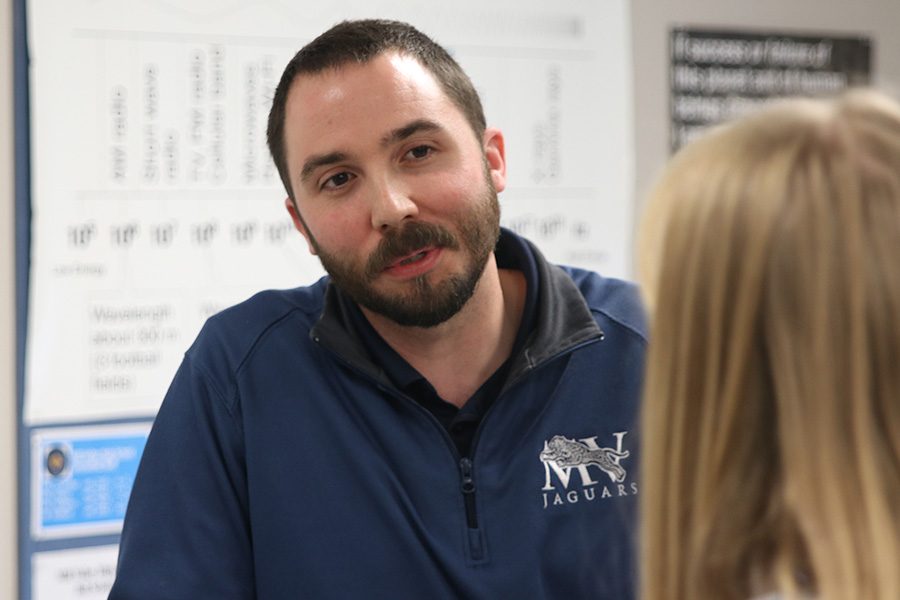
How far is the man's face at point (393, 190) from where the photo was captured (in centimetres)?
137

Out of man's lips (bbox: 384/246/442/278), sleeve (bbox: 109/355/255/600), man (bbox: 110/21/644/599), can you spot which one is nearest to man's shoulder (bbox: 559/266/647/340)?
man (bbox: 110/21/644/599)

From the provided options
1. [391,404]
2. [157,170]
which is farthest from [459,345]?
[157,170]

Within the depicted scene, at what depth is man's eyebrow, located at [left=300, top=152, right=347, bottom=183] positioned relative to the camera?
4.54 feet

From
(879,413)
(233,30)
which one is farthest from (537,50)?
(879,413)

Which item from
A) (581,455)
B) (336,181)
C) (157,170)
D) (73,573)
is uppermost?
(157,170)

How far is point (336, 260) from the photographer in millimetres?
1413

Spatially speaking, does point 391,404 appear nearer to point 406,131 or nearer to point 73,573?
point 406,131

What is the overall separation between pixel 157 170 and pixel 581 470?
121cm

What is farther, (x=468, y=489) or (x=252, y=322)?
(x=252, y=322)

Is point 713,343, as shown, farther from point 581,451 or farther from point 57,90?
point 57,90

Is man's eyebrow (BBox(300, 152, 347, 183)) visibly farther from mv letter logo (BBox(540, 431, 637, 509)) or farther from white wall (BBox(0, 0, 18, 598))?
white wall (BBox(0, 0, 18, 598))

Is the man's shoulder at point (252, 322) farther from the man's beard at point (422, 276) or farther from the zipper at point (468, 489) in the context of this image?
the zipper at point (468, 489)

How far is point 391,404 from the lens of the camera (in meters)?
1.38

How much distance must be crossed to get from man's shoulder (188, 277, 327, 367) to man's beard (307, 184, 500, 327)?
9cm
